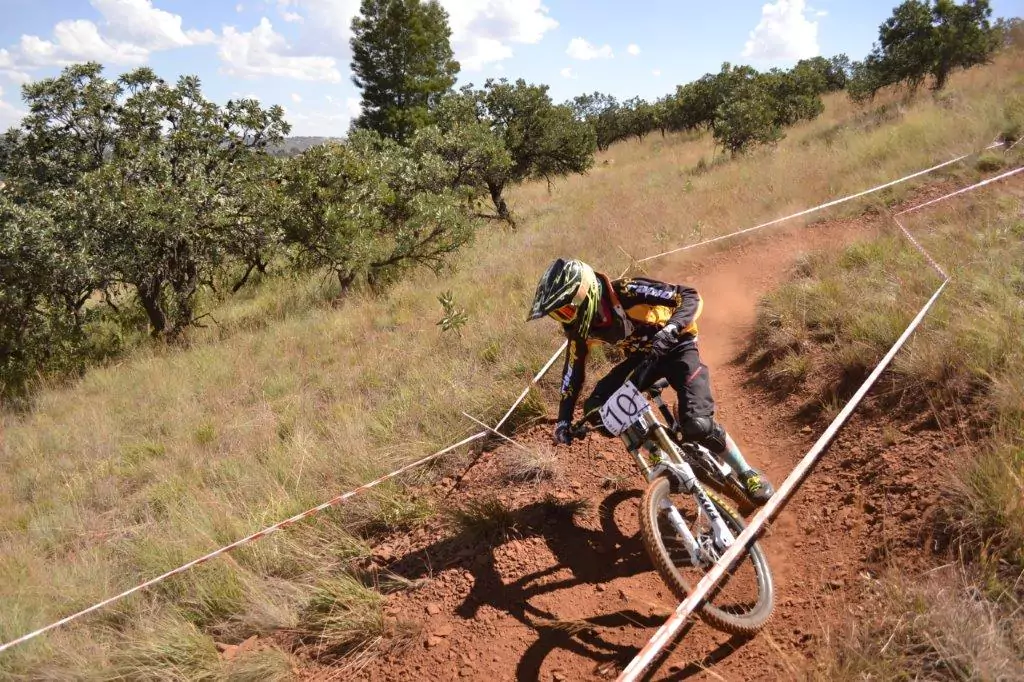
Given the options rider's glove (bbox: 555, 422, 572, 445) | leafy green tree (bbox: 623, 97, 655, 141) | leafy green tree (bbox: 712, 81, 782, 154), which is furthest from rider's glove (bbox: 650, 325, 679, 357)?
leafy green tree (bbox: 623, 97, 655, 141)

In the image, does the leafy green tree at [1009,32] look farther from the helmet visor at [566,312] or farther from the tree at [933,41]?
the helmet visor at [566,312]

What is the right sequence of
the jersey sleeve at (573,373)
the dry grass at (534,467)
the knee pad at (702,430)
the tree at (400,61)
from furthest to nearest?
the tree at (400,61)
the dry grass at (534,467)
the jersey sleeve at (573,373)
the knee pad at (702,430)

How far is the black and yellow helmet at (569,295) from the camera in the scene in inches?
132

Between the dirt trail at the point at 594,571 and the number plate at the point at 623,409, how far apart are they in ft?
3.44

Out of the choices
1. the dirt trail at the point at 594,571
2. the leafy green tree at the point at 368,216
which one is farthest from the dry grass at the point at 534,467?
the leafy green tree at the point at 368,216

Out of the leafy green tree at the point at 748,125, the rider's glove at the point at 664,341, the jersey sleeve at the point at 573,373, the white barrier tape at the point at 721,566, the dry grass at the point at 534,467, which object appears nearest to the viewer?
the white barrier tape at the point at 721,566

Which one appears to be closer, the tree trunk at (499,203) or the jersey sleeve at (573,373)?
the jersey sleeve at (573,373)

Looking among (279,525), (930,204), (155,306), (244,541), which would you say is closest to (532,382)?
(279,525)

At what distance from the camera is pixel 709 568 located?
3.19 metres

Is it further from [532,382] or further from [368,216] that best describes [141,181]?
[532,382]

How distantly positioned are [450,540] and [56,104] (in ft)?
43.6

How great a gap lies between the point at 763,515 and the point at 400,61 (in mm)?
29730

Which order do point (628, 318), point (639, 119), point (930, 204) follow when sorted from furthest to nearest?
1. point (639, 119)
2. point (930, 204)
3. point (628, 318)

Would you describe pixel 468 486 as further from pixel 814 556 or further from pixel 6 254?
pixel 6 254
